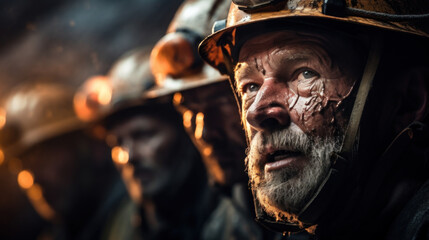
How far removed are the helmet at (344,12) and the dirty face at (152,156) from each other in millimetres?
1905

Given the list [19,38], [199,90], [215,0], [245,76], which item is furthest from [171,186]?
[19,38]

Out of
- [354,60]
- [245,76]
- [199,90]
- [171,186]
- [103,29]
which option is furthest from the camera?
[103,29]

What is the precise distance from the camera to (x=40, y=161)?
190 inches

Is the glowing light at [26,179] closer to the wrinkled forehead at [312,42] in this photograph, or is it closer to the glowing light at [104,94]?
the glowing light at [104,94]

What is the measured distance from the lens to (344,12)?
1.84 meters

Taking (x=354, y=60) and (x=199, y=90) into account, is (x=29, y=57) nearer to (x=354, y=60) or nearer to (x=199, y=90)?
(x=199, y=90)

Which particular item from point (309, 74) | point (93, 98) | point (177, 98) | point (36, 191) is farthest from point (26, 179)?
point (309, 74)

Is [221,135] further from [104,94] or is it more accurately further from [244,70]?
[104,94]

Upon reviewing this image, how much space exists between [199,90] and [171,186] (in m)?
1.09

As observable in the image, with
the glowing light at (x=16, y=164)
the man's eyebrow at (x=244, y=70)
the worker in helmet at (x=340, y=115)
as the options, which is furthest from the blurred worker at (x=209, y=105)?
the glowing light at (x=16, y=164)

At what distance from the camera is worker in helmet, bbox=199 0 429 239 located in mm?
1853

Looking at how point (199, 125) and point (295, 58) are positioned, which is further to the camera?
point (199, 125)

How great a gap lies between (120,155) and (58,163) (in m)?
1.14

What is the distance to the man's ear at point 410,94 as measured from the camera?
1963 mm
